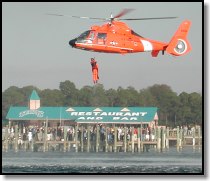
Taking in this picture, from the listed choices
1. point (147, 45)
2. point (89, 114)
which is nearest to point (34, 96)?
point (89, 114)

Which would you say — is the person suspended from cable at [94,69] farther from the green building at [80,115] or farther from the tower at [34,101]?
the tower at [34,101]

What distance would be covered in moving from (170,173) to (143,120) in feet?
25.9

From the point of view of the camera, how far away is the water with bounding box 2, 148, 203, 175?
3052cm

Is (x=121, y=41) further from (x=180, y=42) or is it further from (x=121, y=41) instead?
(x=180, y=42)

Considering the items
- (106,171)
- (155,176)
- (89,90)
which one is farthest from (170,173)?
(89,90)

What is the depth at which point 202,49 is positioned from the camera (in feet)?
93.9

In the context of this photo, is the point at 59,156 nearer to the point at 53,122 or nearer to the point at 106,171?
the point at 53,122

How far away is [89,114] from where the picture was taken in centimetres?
3719

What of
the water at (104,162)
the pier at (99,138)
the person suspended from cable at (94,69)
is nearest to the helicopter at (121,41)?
the person suspended from cable at (94,69)

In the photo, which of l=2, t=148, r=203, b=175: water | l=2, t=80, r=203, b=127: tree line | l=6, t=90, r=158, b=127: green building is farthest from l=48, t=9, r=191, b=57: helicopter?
l=6, t=90, r=158, b=127: green building

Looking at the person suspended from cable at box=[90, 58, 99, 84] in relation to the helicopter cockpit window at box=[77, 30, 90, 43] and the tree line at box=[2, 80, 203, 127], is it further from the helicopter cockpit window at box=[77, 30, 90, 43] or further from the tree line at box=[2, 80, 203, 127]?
the tree line at box=[2, 80, 203, 127]

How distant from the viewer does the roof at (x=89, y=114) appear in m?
35.7

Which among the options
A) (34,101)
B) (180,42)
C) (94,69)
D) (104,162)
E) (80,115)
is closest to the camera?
(180,42)

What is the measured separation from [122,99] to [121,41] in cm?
569
